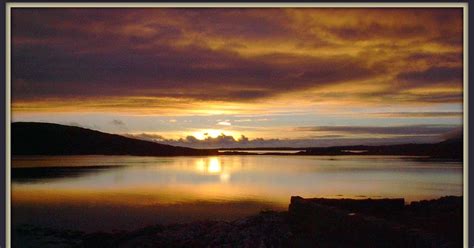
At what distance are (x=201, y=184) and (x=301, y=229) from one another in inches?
74.8

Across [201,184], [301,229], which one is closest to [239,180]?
[201,184]

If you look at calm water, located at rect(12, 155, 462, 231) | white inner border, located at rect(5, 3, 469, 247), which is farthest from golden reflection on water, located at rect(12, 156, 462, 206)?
white inner border, located at rect(5, 3, 469, 247)

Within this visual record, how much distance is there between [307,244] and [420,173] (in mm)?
2237

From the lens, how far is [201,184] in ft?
31.4

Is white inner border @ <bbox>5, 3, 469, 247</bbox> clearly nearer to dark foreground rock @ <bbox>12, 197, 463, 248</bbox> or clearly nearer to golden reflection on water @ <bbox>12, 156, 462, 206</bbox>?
dark foreground rock @ <bbox>12, 197, 463, 248</bbox>

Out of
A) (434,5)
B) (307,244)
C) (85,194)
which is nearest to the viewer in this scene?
(434,5)

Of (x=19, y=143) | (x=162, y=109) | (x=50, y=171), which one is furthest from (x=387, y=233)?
(x=50, y=171)

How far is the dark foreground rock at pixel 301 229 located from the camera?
293 inches

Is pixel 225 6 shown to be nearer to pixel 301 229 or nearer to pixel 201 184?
pixel 201 184

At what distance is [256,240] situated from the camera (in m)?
8.80

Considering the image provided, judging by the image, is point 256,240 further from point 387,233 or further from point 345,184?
point 387,233

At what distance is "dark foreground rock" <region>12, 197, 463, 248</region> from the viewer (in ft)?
24.4

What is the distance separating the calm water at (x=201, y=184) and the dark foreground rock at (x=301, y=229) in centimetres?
19

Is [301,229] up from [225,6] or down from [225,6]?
down
